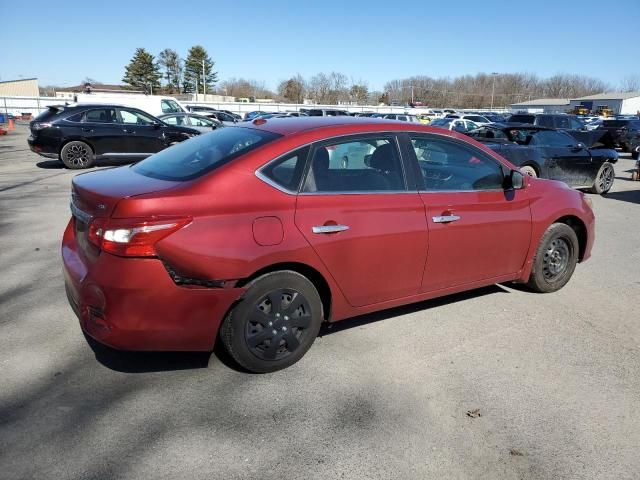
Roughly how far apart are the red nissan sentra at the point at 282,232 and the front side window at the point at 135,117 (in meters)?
10.8

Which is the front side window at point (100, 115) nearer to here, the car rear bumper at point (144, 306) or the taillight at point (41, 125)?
the taillight at point (41, 125)

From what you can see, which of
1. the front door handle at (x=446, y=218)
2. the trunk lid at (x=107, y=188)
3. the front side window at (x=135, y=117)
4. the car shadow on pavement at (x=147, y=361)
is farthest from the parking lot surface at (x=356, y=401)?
the front side window at (x=135, y=117)

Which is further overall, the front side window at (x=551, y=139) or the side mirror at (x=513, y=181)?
the front side window at (x=551, y=139)

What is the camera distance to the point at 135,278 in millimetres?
2865

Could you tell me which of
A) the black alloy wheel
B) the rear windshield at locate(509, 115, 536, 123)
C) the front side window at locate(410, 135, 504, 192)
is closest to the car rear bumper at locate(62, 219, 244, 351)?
the black alloy wheel

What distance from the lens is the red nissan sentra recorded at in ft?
9.61

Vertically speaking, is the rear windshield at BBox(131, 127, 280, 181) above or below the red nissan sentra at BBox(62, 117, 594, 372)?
above

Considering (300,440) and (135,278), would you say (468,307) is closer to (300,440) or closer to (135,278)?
(300,440)

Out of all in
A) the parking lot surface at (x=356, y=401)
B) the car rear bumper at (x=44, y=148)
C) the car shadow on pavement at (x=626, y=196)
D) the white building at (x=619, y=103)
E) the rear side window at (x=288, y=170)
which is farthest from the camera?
the white building at (x=619, y=103)

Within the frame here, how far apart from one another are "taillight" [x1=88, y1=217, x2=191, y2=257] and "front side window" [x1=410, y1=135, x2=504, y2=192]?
2017mm

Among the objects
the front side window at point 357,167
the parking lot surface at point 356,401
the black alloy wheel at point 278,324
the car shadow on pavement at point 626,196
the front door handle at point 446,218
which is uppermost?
the front side window at point 357,167

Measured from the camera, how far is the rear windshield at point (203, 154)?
11.0 feet

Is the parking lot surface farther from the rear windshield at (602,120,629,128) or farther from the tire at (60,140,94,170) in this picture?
the rear windshield at (602,120,629,128)

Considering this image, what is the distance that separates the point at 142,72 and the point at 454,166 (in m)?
108
